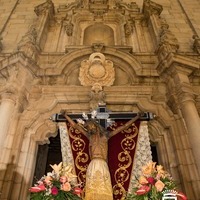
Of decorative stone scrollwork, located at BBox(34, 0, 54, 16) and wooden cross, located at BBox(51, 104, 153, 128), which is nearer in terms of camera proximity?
wooden cross, located at BBox(51, 104, 153, 128)

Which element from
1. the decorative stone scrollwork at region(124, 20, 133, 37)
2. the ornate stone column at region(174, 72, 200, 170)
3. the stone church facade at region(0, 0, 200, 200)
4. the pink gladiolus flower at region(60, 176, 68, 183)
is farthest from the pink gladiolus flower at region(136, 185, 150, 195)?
the decorative stone scrollwork at region(124, 20, 133, 37)

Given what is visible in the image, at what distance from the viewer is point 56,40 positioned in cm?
1070

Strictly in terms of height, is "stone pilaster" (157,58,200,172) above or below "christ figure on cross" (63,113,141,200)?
above

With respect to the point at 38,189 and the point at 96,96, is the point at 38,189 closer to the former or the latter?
the point at 38,189

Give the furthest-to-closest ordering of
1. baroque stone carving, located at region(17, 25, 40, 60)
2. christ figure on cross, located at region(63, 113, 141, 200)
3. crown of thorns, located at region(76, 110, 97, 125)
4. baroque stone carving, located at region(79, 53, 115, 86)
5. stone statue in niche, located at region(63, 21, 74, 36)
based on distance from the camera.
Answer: stone statue in niche, located at region(63, 21, 74, 36) → baroque stone carving, located at region(17, 25, 40, 60) → baroque stone carving, located at region(79, 53, 115, 86) → crown of thorns, located at region(76, 110, 97, 125) → christ figure on cross, located at region(63, 113, 141, 200)

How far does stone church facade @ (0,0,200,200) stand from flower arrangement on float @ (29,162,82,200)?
2059 millimetres

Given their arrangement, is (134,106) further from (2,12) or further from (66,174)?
(2,12)

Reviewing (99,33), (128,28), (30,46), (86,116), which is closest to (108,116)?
(86,116)

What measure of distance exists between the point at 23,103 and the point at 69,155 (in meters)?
2.41

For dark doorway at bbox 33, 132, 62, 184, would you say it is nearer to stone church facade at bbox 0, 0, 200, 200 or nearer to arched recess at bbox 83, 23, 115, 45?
stone church facade at bbox 0, 0, 200, 200

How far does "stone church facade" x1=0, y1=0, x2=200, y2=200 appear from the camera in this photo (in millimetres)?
6457

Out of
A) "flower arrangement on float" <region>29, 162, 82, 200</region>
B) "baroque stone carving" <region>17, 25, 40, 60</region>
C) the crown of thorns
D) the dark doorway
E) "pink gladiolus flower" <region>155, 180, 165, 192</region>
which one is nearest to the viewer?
"pink gladiolus flower" <region>155, 180, 165, 192</region>

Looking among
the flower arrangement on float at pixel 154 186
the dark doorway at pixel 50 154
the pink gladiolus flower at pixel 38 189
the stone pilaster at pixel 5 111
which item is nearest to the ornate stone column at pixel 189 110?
the flower arrangement on float at pixel 154 186

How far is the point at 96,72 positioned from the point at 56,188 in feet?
15.4
